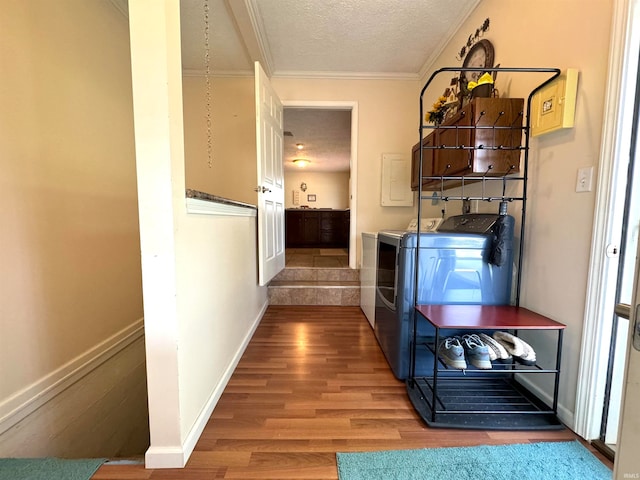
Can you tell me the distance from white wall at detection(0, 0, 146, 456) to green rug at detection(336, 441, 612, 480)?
5.39ft

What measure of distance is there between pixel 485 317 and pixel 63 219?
2.48 meters

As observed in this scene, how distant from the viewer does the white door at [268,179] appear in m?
2.15

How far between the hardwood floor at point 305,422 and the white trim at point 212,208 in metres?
1.03

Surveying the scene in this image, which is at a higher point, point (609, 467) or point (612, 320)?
point (612, 320)

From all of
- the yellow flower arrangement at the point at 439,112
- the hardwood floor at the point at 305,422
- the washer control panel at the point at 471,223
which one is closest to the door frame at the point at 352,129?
the yellow flower arrangement at the point at 439,112

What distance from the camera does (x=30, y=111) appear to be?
4.71 ft

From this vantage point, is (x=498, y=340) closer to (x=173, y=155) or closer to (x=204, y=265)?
(x=204, y=265)

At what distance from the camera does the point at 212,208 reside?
55.6 inches

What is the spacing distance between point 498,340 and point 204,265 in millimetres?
1548

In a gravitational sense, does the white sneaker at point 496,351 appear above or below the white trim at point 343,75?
below

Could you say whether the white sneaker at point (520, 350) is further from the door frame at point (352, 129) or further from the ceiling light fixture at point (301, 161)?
the ceiling light fixture at point (301, 161)

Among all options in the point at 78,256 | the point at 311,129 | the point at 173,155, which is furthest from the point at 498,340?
the point at 311,129

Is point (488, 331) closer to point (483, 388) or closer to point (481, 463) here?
point (483, 388)

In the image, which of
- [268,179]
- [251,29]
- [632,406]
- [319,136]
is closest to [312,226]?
[319,136]
